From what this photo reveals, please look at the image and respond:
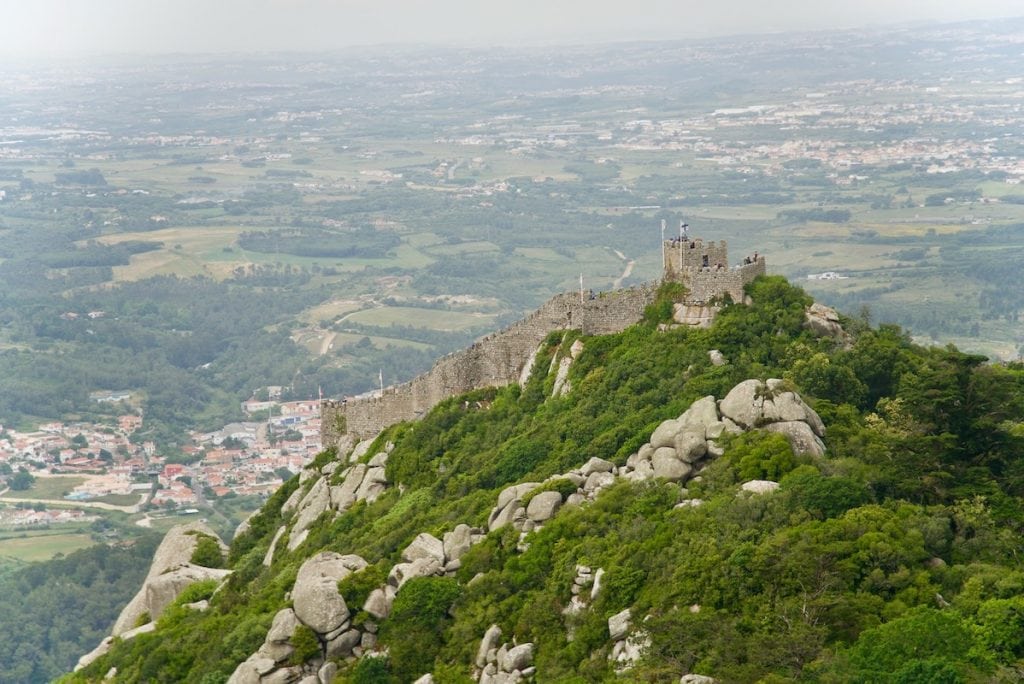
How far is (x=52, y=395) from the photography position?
159500 millimetres

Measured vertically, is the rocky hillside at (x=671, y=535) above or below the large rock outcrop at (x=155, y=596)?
above

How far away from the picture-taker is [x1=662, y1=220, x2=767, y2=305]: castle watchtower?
157ft

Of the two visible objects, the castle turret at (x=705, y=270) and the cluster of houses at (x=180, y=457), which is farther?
the cluster of houses at (x=180, y=457)

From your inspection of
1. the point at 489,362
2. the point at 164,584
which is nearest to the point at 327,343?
the point at 489,362

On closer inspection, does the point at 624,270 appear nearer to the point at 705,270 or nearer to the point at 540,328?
the point at 540,328

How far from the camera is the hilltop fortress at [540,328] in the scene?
158 ft

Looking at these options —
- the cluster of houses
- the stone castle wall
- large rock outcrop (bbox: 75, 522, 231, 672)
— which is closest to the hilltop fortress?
the stone castle wall

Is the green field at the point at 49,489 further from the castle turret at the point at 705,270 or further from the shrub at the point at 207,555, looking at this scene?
the castle turret at the point at 705,270

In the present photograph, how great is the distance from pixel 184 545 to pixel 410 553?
1754 centimetres

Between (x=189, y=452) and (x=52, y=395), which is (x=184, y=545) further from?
(x=52, y=395)

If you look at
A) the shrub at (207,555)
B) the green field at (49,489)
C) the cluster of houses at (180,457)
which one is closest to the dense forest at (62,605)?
the cluster of houses at (180,457)

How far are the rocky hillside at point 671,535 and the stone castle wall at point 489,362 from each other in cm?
75

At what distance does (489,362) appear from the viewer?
52.8 m

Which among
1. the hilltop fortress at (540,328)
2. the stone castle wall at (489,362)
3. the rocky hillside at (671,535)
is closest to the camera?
the rocky hillside at (671,535)
